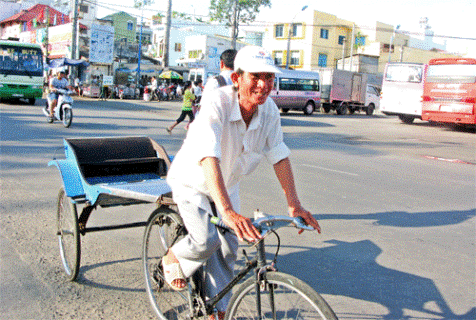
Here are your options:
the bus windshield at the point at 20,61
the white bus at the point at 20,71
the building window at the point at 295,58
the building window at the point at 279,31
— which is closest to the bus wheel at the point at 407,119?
the white bus at the point at 20,71

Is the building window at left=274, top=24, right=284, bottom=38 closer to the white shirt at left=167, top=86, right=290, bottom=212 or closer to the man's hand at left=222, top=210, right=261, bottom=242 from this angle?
the white shirt at left=167, top=86, right=290, bottom=212

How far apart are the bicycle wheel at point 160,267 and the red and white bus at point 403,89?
21949mm

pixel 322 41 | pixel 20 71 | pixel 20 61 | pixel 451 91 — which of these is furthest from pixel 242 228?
pixel 322 41

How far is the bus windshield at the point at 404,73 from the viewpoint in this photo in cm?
2342

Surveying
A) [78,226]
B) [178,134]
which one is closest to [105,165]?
[78,226]

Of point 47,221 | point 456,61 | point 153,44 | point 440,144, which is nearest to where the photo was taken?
point 47,221

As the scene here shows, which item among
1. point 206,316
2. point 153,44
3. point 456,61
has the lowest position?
point 206,316

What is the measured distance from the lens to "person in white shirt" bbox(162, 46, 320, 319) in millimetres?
2291

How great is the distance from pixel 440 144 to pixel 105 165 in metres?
13.6

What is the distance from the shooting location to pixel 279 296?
2.06m

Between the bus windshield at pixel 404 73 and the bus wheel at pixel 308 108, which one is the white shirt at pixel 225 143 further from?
the bus wheel at pixel 308 108

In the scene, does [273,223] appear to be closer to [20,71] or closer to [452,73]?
[452,73]

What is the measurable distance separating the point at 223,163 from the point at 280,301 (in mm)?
791

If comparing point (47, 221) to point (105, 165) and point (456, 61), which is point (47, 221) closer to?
point (105, 165)
